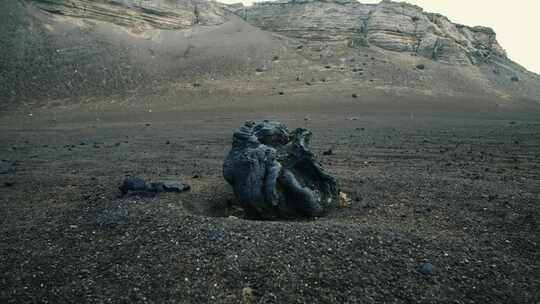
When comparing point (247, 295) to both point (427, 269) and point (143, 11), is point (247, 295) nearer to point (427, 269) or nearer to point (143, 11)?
point (427, 269)

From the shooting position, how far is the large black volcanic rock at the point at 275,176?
630cm

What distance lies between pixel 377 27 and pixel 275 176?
4373 cm

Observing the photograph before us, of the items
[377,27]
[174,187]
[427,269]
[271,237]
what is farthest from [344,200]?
[377,27]

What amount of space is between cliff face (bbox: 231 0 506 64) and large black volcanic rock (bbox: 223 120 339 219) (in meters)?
39.0

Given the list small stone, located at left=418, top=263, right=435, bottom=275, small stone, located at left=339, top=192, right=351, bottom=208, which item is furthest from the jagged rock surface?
small stone, located at left=418, top=263, right=435, bottom=275

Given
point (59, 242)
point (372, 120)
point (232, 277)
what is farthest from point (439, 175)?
point (372, 120)

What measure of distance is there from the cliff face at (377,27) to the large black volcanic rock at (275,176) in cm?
3902

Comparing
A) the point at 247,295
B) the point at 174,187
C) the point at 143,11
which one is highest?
the point at 143,11

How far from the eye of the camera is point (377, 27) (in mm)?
44812

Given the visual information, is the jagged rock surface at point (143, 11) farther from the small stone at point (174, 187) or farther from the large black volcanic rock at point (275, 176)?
the large black volcanic rock at point (275, 176)

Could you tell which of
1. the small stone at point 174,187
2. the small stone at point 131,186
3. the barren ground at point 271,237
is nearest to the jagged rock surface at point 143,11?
the barren ground at point 271,237

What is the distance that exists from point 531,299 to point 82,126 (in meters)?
22.5

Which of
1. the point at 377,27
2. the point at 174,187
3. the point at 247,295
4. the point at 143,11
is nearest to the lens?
the point at 247,295

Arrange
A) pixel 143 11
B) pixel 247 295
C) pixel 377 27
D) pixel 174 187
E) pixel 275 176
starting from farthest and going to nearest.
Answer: pixel 377 27 → pixel 143 11 → pixel 174 187 → pixel 275 176 → pixel 247 295
